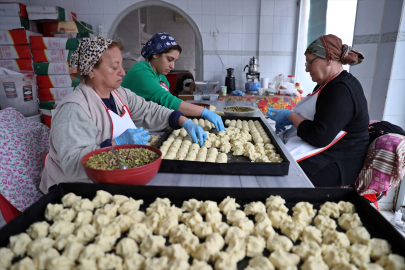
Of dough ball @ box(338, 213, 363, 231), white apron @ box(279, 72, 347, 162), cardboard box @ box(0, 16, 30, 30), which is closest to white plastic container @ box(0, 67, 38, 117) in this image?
cardboard box @ box(0, 16, 30, 30)

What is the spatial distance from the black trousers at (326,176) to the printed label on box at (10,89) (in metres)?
3.98

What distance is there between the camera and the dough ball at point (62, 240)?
912 millimetres

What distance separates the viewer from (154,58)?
264cm

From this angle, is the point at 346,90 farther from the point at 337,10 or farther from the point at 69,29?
the point at 69,29

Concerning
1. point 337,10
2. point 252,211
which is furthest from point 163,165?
A: point 337,10

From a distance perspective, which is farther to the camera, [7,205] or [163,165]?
[7,205]

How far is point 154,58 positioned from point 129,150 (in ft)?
5.11

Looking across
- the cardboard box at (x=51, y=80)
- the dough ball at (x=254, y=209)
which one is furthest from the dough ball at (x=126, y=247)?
the cardboard box at (x=51, y=80)

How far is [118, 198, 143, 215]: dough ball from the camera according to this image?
1096 millimetres

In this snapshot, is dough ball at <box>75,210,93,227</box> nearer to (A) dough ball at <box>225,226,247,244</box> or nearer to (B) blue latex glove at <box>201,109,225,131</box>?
(A) dough ball at <box>225,226,247,244</box>

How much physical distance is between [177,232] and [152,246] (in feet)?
0.36

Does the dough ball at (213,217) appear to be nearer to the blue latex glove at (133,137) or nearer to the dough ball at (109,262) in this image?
the dough ball at (109,262)

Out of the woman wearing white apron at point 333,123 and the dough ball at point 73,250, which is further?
the woman wearing white apron at point 333,123

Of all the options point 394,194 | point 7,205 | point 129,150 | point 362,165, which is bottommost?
point 394,194
